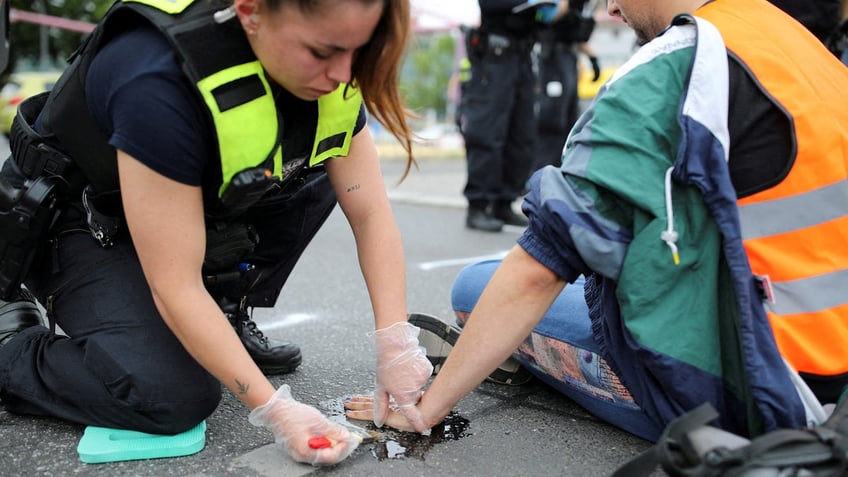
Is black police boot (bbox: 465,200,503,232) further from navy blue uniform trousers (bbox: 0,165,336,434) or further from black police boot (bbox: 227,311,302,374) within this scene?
navy blue uniform trousers (bbox: 0,165,336,434)

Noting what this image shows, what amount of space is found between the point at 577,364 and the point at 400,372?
1.26 feet

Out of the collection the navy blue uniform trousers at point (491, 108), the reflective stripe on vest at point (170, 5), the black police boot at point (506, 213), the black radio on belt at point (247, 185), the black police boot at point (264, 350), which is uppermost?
the reflective stripe on vest at point (170, 5)

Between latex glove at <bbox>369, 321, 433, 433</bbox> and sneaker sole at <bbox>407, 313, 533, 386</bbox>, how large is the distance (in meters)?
0.21

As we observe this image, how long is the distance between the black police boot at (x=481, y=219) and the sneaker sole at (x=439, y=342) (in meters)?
2.67

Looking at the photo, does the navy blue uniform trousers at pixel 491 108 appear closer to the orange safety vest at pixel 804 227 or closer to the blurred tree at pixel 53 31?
the orange safety vest at pixel 804 227

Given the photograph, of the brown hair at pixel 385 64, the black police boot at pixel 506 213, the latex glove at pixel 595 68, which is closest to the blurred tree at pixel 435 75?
the latex glove at pixel 595 68

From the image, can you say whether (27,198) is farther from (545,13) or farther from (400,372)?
(545,13)

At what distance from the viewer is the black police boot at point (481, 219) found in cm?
461

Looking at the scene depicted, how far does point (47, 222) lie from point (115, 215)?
0.13m

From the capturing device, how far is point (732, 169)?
1343mm

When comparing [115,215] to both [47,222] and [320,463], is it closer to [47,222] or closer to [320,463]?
[47,222]

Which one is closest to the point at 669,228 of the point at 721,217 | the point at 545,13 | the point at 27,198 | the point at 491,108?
the point at 721,217

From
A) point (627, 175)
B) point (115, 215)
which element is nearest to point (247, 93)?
point (115, 215)

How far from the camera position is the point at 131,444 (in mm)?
1561
